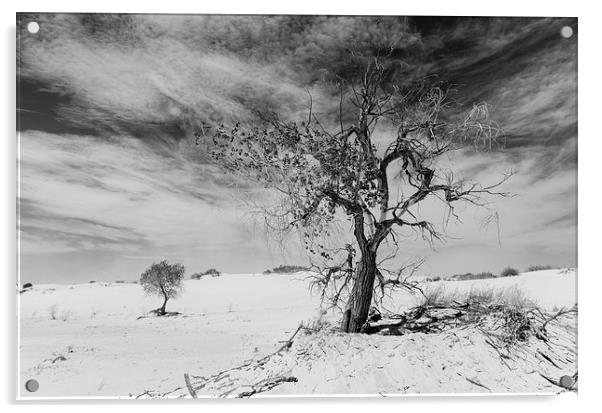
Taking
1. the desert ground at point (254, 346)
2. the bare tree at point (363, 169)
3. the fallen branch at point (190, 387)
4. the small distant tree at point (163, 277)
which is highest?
the bare tree at point (363, 169)

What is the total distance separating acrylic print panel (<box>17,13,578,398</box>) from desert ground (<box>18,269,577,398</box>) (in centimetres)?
2

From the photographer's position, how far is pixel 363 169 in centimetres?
454

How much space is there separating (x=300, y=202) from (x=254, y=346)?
1245 millimetres

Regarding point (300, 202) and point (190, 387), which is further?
point (300, 202)

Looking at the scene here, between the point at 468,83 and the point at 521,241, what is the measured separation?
1388mm

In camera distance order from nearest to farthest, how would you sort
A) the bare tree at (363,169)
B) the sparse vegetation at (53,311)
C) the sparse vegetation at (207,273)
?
1. the sparse vegetation at (53,311)
2. the sparse vegetation at (207,273)
3. the bare tree at (363,169)

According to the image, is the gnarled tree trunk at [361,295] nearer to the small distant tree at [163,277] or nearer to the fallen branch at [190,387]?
the fallen branch at [190,387]

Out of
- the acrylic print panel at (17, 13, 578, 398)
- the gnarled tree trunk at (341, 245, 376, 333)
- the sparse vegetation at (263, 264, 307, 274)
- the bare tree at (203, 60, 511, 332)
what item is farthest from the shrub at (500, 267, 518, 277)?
the sparse vegetation at (263, 264, 307, 274)

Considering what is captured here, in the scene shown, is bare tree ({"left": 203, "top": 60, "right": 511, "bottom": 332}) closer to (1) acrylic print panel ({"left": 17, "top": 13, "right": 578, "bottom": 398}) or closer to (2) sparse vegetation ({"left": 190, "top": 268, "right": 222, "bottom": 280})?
(1) acrylic print panel ({"left": 17, "top": 13, "right": 578, "bottom": 398})

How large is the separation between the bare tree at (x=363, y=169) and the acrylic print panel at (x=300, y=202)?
17 millimetres

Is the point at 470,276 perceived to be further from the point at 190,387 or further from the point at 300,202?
the point at 190,387

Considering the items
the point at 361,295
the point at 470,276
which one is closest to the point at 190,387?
the point at 361,295

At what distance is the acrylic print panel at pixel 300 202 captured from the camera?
14.3 feet

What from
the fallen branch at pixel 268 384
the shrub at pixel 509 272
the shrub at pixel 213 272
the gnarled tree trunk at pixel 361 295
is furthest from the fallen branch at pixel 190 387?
the shrub at pixel 509 272
